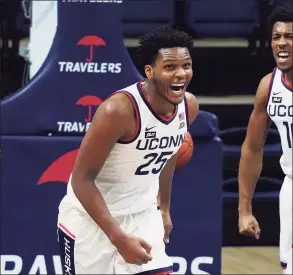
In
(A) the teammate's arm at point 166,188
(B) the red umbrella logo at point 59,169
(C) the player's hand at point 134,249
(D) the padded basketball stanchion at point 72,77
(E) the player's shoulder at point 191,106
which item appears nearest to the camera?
(C) the player's hand at point 134,249

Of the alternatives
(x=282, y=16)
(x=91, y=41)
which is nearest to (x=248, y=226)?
(x=282, y=16)

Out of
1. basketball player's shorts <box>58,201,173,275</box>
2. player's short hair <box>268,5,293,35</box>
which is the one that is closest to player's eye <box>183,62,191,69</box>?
player's short hair <box>268,5,293,35</box>

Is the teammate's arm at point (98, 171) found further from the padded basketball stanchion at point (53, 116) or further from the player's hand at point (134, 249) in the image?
the padded basketball stanchion at point (53, 116)

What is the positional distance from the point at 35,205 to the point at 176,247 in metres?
0.68

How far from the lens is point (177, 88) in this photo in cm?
306

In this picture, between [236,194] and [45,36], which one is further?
[236,194]

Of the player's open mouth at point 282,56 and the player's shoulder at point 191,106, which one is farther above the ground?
the player's open mouth at point 282,56

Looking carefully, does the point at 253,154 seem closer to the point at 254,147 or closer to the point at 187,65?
the point at 254,147

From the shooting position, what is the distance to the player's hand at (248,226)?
362 centimetres

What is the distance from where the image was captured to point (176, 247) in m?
4.41

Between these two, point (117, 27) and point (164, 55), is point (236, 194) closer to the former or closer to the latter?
point (117, 27)

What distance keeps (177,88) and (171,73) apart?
0.05 m

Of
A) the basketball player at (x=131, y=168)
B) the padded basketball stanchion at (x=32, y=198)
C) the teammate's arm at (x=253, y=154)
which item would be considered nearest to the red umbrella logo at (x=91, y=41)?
the padded basketball stanchion at (x=32, y=198)

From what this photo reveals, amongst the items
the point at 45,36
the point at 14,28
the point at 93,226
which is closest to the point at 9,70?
the point at 14,28
